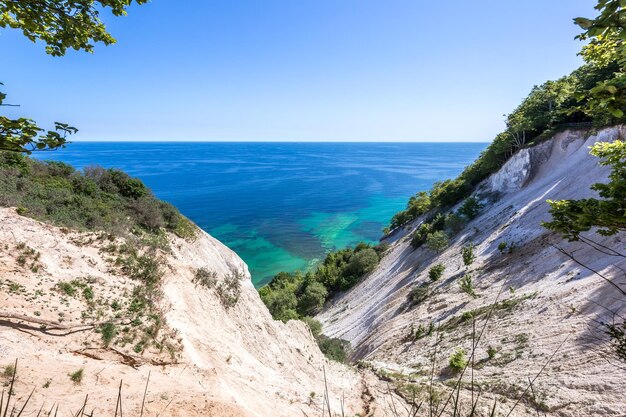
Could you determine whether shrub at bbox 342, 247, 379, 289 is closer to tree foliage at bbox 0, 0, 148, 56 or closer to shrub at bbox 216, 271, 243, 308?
shrub at bbox 216, 271, 243, 308

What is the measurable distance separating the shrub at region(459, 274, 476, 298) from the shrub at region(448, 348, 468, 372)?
7.23 metres

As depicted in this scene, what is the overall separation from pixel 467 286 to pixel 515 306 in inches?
176

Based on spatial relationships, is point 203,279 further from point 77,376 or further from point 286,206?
point 286,206

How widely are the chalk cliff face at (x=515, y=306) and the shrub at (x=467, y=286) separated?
15.4 inches

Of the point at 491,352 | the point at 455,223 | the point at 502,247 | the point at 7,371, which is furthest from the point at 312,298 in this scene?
the point at 7,371

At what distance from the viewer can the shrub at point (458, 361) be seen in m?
16.7

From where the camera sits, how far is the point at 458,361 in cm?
1683

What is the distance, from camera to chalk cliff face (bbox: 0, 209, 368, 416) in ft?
26.8

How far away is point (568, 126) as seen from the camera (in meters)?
35.6

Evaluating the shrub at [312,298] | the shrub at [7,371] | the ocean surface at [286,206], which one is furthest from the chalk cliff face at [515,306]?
the ocean surface at [286,206]

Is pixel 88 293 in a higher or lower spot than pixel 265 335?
higher

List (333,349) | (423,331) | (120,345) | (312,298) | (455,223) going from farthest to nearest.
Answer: (312,298) → (455,223) → (333,349) → (423,331) → (120,345)

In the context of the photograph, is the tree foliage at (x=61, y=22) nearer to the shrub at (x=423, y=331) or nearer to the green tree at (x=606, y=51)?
the green tree at (x=606, y=51)

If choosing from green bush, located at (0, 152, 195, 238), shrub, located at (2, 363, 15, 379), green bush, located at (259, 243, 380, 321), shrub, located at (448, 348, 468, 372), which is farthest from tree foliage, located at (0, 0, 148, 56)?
green bush, located at (259, 243, 380, 321)
